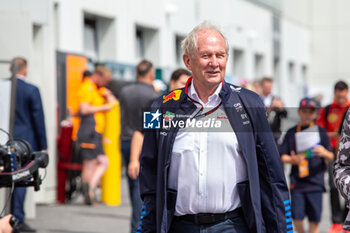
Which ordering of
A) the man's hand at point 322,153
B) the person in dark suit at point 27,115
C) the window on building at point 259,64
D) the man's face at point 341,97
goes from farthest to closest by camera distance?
the window on building at point 259,64 < the man's face at point 341,97 < the person in dark suit at point 27,115 < the man's hand at point 322,153

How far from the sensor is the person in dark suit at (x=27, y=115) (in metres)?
8.77

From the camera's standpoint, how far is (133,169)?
7.09m

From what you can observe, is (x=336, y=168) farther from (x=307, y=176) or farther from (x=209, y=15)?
(x=209, y=15)

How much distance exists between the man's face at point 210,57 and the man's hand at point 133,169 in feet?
10.6

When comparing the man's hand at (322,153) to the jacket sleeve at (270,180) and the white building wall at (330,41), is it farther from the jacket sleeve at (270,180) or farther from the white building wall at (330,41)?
the white building wall at (330,41)

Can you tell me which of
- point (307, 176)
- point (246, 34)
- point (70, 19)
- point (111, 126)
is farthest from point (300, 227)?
point (246, 34)

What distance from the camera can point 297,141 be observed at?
306 inches

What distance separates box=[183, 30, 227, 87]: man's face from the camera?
385 centimetres

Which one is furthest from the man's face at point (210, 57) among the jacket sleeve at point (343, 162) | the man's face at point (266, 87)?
the man's face at point (266, 87)

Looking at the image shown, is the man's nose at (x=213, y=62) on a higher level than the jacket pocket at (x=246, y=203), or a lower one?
higher

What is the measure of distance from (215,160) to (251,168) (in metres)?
0.19

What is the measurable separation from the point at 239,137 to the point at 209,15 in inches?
950

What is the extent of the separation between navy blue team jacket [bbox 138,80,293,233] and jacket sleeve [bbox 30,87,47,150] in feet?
16.7

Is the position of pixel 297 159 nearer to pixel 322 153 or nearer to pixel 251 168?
pixel 322 153
